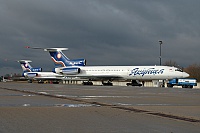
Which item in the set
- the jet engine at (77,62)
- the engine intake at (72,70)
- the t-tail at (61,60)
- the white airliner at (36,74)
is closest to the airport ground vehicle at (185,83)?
the jet engine at (77,62)

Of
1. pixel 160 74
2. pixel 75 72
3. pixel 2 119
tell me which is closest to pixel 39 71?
pixel 75 72

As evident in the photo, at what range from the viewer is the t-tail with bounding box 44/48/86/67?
221 ft

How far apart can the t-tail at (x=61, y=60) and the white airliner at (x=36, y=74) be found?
825cm

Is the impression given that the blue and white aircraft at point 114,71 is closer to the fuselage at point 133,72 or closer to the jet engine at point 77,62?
the fuselage at point 133,72

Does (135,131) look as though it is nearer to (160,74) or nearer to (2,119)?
(2,119)

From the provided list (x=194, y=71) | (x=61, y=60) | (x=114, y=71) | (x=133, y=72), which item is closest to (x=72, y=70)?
(x=61, y=60)

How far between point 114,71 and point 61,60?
47.2 ft

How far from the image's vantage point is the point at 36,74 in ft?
291

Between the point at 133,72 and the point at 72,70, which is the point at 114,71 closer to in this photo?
the point at 133,72

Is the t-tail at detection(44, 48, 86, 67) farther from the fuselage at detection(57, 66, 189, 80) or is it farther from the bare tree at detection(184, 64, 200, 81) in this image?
the bare tree at detection(184, 64, 200, 81)

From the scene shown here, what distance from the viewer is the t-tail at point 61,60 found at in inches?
2655

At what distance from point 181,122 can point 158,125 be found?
1038 millimetres

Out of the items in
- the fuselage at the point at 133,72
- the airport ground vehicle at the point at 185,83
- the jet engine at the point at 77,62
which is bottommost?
the airport ground vehicle at the point at 185,83

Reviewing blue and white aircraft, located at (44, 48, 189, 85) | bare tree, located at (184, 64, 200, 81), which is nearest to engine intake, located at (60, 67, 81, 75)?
blue and white aircraft, located at (44, 48, 189, 85)
